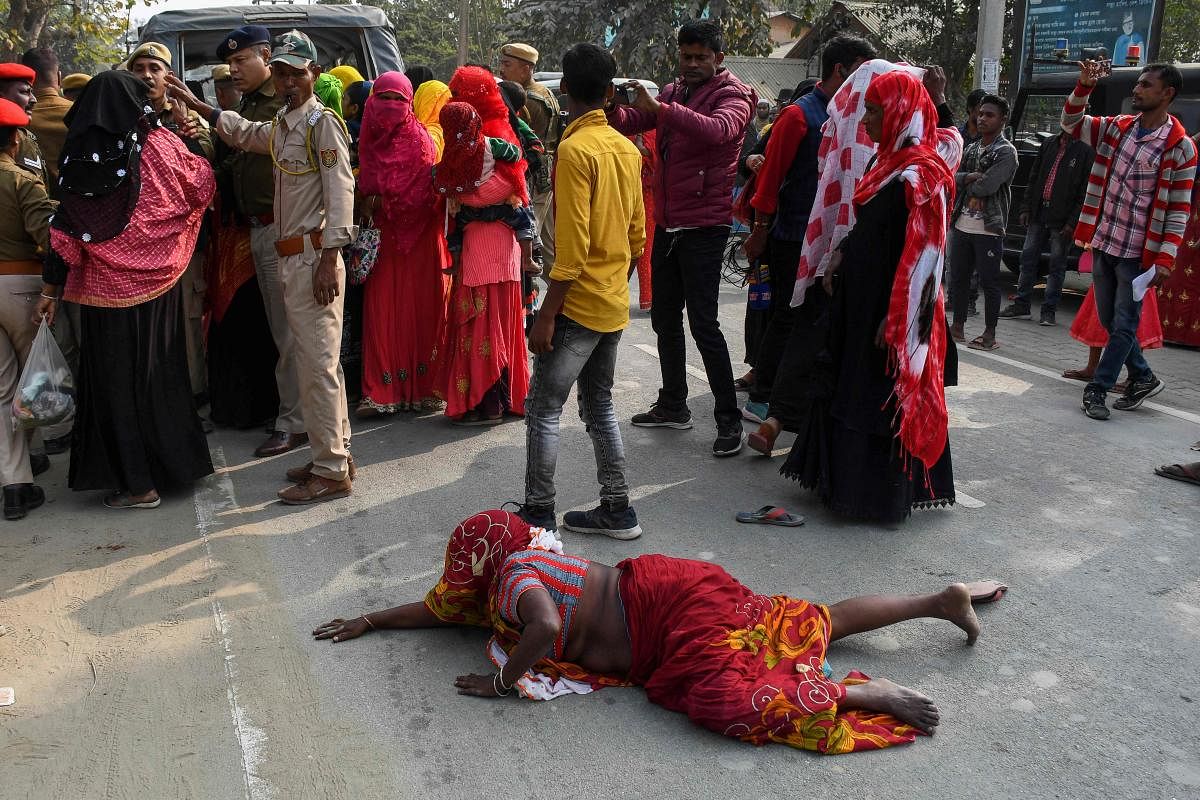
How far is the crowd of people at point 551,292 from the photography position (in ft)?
10.1

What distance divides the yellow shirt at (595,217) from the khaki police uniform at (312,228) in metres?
1.17

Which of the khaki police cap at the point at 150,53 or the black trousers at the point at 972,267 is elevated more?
the khaki police cap at the point at 150,53

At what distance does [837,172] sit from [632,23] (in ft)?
66.7

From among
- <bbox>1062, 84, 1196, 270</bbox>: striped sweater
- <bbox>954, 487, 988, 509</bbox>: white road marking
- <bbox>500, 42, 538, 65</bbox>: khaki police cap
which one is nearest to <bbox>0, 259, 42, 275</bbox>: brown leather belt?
<bbox>500, 42, 538, 65</bbox>: khaki police cap

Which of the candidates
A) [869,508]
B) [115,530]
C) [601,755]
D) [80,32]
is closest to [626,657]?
[601,755]

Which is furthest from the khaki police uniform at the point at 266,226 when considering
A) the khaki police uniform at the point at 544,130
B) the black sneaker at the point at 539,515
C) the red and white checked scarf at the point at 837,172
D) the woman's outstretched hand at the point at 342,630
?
the red and white checked scarf at the point at 837,172

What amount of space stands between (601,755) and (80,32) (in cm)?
1593

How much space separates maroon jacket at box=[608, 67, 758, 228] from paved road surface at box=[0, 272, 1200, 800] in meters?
1.22

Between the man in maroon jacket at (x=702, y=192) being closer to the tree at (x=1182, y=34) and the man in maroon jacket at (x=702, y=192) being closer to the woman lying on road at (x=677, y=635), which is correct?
the woman lying on road at (x=677, y=635)

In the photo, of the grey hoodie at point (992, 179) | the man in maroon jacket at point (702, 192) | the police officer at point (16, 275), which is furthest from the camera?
the grey hoodie at point (992, 179)

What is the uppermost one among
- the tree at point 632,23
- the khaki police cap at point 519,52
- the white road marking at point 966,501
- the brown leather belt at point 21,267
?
the tree at point 632,23

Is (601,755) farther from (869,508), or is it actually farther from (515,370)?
(515,370)

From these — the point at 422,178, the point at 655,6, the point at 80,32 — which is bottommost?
the point at 422,178

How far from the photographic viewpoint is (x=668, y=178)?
5219 mm
